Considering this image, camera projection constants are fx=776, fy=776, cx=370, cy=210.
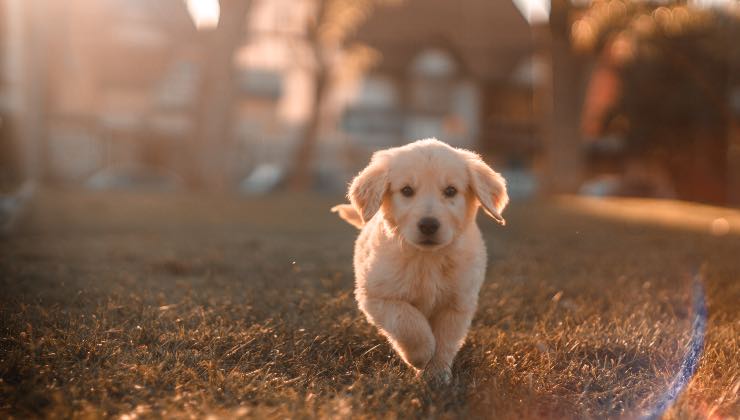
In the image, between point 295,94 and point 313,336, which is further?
point 295,94

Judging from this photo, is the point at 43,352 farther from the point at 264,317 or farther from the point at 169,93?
the point at 169,93

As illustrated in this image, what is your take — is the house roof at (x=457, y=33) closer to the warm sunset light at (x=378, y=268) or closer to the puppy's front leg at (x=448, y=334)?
the warm sunset light at (x=378, y=268)

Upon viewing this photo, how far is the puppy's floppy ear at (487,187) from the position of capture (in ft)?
13.3

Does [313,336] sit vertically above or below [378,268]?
below

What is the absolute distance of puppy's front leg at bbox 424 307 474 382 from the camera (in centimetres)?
364

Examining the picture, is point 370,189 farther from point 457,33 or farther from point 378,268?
point 457,33

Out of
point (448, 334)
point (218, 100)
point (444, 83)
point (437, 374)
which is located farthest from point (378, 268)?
point (444, 83)

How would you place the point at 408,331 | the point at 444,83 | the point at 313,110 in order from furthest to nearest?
the point at 444,83
the point at 313,110
the point at 408,331

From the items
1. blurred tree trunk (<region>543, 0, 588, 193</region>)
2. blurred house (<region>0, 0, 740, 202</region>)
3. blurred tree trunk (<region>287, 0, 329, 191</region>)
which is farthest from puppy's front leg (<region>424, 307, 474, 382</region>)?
blurred tree trunk (<region>287, 0, 329, 191</region>)

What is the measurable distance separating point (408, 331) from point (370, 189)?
86cm

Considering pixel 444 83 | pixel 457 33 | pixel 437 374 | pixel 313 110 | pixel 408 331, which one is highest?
pixel 457 33

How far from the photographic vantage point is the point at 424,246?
3.75 m

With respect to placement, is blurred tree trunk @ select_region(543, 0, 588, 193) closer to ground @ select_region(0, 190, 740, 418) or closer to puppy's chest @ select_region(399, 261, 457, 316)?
ground @ select_region(0, 190, 740, 418)

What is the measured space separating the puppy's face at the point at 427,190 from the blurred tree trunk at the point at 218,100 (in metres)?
12.6
